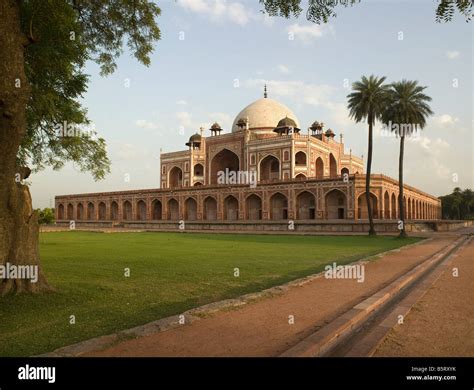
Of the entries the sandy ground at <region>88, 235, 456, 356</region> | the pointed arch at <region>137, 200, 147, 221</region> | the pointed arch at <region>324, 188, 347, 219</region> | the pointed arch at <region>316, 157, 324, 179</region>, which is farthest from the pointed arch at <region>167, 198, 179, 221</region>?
the sandy ground at <region>88, 235, 456, 356</region>

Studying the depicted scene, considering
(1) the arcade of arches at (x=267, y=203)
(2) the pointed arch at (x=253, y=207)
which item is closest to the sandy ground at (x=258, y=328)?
(1) the arcade of arches at (x=267, y=203)

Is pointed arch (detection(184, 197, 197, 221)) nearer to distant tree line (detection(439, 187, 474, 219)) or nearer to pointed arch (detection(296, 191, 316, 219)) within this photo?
pointed arch (detection(296, 191, 316, 219))

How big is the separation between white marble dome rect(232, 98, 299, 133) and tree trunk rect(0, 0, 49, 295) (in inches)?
2022

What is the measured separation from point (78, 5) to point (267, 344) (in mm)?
7763

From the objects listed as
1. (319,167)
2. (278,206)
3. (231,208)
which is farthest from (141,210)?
(319,167)

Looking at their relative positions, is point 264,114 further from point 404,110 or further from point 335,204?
point 404,110

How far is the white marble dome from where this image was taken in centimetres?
5688

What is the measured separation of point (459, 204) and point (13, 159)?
89511mm

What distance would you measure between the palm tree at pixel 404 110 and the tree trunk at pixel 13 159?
972 inches

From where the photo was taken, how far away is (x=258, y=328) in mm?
4816

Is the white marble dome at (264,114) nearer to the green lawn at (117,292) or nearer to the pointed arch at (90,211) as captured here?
the pointed arch at (90,211)
